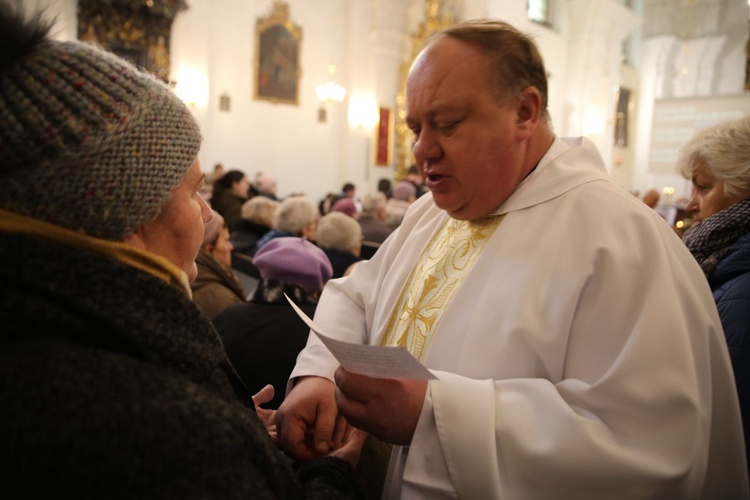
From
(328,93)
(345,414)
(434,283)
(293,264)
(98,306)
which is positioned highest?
(328,93)

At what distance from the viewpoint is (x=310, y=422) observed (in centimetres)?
149

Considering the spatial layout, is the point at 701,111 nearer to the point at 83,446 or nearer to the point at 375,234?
the point at 375,234

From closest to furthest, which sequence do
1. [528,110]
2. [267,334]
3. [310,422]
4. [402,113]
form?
[310,422], [528,110], [267,334], [402,113]

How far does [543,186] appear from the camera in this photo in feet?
5.20

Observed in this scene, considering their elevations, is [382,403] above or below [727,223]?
below

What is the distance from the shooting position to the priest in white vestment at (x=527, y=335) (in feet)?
3.93

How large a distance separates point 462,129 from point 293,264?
124 cm

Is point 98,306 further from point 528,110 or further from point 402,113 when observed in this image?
point 402,113

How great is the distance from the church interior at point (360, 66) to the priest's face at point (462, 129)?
916 centimetres

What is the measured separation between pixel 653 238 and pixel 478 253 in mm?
491

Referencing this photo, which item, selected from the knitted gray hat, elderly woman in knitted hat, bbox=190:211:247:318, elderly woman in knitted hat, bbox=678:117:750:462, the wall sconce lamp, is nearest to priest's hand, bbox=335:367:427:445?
the knitted gray hat

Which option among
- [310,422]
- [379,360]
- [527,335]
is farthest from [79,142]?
[527,335]

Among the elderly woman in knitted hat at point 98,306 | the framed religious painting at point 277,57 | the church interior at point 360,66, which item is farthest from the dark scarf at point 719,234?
the framed religious painting at point 277,57

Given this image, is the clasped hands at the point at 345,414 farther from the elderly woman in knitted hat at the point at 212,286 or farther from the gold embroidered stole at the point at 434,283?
the elderly woman in knitted hat at the point at 212,286
